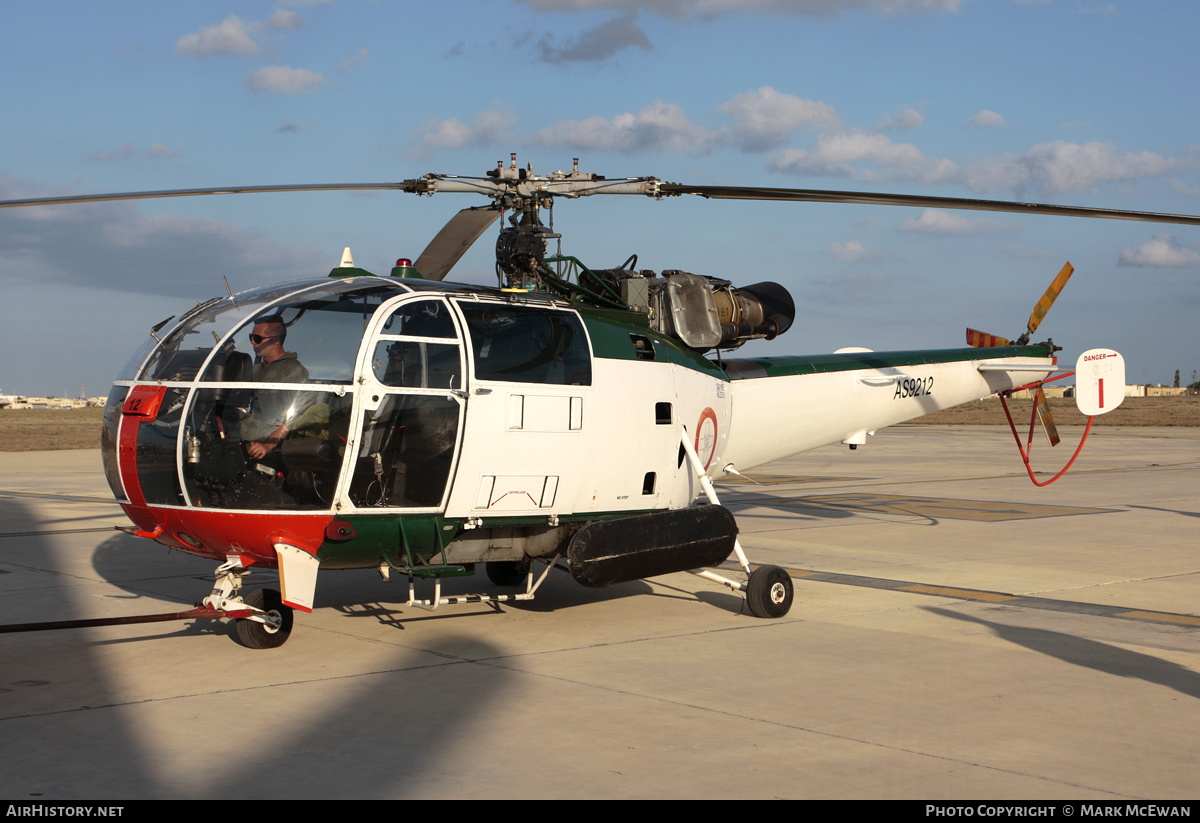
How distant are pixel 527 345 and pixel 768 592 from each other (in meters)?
2.94

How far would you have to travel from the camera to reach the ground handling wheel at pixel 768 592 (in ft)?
28.7

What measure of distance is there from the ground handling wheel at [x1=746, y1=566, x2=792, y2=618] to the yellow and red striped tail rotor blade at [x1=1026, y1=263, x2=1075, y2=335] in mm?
6863

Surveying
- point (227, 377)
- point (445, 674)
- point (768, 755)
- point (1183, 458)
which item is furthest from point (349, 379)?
point (1183, 458)

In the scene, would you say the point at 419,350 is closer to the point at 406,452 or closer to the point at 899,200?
the point at 406,452

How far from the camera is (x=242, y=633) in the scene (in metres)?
7.59

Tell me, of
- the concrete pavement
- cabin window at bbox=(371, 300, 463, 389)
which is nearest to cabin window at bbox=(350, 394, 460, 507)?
cabin window at bbox=(371, 300, 463, 389)

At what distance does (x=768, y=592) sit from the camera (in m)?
8.77

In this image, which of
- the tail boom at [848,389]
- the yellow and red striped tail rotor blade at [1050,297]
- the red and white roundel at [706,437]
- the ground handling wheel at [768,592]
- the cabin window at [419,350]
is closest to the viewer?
the cabin window at [419,350]

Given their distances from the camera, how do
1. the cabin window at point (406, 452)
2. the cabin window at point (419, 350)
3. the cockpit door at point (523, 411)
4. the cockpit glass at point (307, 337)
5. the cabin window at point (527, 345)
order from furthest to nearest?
the cabin window at point (527, 345) → the cockpit door at point (523, 411) → the cabin window at point (419, 350) → the cabin window at point (406, 452) → the cockpit glass at point (307, 337)

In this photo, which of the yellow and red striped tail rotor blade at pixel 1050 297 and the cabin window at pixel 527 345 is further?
the yellow and red striped tail rotor blade at pixel 1050 297

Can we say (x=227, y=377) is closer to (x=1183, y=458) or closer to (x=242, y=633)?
(x=242, y=633)

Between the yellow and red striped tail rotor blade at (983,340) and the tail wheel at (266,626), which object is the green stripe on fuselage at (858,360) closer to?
the yellow and red striped tail rotor blade at (983,340)

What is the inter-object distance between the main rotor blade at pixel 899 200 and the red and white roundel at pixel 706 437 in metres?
2.14

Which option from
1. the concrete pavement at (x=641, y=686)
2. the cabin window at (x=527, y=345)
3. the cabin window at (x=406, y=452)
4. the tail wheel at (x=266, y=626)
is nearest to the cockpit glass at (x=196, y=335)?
the cabin window at (x=406, y=452)
